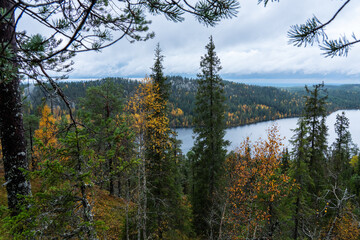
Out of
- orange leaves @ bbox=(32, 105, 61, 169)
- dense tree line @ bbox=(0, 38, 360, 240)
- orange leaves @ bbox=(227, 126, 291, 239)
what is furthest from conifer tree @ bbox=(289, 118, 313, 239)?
orange leaves @ bbox=(32, 105, 61, 169)

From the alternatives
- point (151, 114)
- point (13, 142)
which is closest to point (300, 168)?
point (151, 114)

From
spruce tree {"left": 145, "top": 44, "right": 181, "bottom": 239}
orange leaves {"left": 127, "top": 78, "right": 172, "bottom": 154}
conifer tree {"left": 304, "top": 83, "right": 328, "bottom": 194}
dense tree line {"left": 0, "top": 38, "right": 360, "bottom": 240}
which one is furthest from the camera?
conifer tree {"left": 304, "top": 83, "right": 328, "bottom": 194}

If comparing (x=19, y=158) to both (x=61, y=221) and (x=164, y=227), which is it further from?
(x=164, y=227)

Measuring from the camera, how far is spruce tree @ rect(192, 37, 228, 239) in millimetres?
13656

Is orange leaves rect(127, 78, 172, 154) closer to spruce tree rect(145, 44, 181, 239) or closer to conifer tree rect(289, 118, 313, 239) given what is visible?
spruce tree rect(145, 44, 181, 239)

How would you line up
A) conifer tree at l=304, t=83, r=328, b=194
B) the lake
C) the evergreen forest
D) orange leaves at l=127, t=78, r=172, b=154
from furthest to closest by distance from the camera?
the lake < conifer tree at l=304, t=83, r=328, b=194 < orange leaves at l=127, t=78, r=172, b=154 < the evergreen forest

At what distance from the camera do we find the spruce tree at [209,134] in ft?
44.8

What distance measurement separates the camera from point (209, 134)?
1370cm

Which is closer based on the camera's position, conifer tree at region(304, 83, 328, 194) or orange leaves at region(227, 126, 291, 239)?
orange leaves at region(227, 126, 291, 239)

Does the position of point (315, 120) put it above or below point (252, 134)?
above

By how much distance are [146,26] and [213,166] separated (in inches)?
504

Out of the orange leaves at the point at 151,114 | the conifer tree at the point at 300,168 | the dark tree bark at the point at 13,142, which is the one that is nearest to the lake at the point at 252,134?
the conifer tree at the point at 300,168

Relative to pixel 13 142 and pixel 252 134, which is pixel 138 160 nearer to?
pixel 13 142

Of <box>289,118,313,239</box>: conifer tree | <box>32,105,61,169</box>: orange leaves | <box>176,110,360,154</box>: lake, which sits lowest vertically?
<box>176,110,360,154</box>: lake
